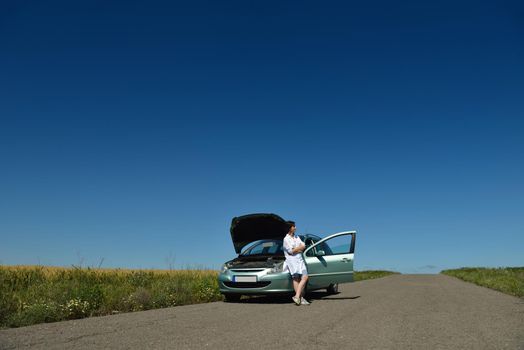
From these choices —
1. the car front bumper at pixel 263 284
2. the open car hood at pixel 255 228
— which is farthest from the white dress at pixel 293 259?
the open car hood at pixel 255 228

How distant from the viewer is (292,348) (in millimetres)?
4969

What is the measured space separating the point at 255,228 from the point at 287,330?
620 centimetres

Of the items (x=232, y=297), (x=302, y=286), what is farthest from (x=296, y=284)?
(x=232, y=297)

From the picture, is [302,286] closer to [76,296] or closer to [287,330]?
[287,330]

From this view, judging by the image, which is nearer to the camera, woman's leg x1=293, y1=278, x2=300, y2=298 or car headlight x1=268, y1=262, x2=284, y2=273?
woman's leg x1=293, y1=278, x2=300, y2=298

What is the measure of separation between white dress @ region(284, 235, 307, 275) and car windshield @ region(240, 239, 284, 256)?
1.27 metres

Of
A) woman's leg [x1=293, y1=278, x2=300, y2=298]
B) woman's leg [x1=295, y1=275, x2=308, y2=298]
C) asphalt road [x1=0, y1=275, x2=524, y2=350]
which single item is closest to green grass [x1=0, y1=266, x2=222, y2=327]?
asphalt road [x1=0, y1=275, x2=524, y2=350]

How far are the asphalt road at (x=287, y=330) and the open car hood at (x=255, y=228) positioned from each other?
323cm

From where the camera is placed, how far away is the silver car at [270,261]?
10602 millimetres

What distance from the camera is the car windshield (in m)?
→ 12.0

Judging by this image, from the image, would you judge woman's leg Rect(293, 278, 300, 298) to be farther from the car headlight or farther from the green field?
the green field

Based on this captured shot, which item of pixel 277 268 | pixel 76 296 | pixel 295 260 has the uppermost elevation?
pixel 295 260

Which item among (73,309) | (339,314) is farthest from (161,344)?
(339,314)

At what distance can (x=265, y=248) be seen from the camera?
39.9 ft
